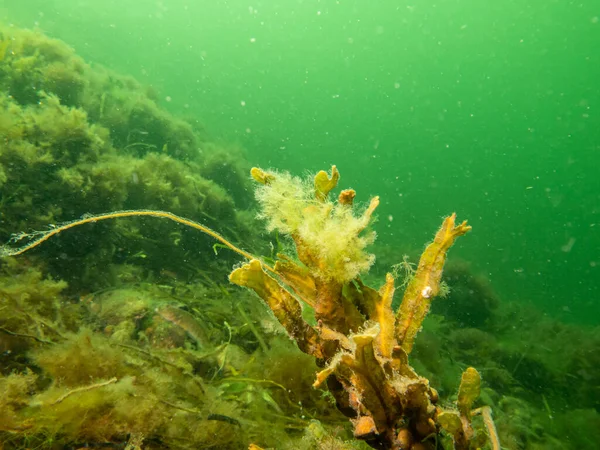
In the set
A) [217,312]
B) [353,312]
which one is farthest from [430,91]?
[353,312]

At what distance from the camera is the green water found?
5456cm

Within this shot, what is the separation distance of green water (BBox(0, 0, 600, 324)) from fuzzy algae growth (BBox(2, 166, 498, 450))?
38.8m

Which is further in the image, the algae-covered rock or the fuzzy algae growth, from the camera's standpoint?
the algae-covered rock

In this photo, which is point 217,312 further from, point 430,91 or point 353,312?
point 430,91

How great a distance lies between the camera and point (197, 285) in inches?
174

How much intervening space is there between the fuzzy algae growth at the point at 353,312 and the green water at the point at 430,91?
127 feet

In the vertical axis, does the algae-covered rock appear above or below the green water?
below

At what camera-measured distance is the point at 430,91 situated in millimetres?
117000

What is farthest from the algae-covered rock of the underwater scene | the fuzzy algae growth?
the fuzzy algae growth

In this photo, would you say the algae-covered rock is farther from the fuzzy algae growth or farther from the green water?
the green water

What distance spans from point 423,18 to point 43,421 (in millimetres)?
126577

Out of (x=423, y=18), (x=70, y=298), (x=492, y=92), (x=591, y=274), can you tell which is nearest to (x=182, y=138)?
(x=70, y=298)

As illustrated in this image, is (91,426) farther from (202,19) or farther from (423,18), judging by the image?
(423,18)

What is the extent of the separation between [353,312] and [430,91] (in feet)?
446
